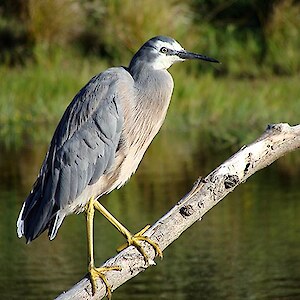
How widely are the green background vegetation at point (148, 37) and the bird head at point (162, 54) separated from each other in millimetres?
7777

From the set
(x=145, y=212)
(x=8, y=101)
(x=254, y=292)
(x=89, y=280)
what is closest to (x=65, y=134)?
(x=89, y=280)

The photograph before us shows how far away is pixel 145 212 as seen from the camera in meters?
10.6

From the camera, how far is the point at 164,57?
6.68 m

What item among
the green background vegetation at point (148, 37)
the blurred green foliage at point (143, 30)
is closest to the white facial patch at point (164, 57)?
the green background vegetation at point (148, 37)

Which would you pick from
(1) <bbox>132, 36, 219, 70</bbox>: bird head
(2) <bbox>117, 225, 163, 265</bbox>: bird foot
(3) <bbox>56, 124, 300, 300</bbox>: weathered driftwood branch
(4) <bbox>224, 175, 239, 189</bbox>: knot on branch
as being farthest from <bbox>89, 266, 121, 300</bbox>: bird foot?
(1) <bbox>132, 36, 219, 70</bbox>: bird head

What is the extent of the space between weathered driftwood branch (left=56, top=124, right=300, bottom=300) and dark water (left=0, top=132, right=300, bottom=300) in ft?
7.71

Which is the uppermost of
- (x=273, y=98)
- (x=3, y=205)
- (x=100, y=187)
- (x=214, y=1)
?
(x=214, y=1)

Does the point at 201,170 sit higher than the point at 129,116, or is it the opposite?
the point at 201,170

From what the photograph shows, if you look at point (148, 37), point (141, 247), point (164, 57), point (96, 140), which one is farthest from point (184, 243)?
point (148, 37)

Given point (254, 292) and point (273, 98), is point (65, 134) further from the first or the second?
point (273, 98)

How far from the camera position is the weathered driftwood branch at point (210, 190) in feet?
19.9

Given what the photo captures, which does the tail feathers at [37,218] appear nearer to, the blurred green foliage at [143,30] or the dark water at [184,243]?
the dark water at [184,243]

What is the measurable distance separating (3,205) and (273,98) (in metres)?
4.93

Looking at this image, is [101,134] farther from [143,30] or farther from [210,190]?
[143,30]
